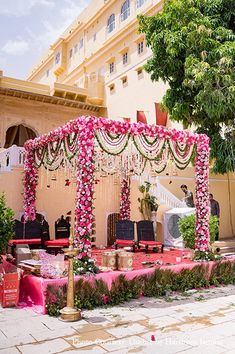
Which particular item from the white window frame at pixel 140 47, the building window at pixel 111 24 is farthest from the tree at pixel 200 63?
the building window at pixel 111 24

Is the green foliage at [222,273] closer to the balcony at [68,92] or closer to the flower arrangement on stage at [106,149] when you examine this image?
the flower arrangement on stage at [106,149]

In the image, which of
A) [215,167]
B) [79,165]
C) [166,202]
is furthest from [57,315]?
[215,167]

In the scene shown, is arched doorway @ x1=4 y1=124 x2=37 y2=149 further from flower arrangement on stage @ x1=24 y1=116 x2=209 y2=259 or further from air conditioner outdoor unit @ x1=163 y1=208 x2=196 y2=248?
air conditioner outdoor unit @ x1=163 y1=208 x2=196 y2=248

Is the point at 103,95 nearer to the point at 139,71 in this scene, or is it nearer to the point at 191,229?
the point at 139,71

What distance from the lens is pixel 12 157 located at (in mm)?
12523

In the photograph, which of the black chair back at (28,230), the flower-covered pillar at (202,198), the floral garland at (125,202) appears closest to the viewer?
the flower-covered pillar at (202,198)

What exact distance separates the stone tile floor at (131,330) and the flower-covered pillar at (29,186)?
19.7ft

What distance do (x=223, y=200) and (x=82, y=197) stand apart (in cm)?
1079

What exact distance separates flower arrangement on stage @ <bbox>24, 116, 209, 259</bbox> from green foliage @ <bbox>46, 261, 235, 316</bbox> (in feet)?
2.41

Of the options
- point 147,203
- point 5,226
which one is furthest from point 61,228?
point 5,226

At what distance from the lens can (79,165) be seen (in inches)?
299

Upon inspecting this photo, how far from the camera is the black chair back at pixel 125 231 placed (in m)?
12.2

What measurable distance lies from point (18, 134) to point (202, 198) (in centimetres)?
1514

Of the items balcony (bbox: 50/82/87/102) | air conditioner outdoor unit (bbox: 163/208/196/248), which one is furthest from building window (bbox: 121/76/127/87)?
air conditioner outdoor unit (bbox: 163/208/196/248)
